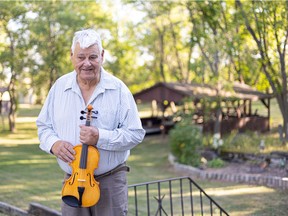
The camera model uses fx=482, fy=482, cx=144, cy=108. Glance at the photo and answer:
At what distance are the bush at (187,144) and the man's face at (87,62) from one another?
34.5 feet

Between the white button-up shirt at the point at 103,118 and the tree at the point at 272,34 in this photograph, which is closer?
the white button-up shirt at the point at 103,118

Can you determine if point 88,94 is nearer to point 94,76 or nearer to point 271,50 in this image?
point 94,76

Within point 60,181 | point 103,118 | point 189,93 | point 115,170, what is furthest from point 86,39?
point 189,93

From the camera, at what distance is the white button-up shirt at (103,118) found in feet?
8.39

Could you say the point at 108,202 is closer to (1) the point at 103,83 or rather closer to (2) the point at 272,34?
(1) the point at 103,83

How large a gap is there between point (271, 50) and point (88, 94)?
14371 millimetres

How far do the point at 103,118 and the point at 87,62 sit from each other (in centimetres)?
31

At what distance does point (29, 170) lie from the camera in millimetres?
12219

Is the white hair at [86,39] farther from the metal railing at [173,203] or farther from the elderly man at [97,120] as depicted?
the metal railing at [173,203]

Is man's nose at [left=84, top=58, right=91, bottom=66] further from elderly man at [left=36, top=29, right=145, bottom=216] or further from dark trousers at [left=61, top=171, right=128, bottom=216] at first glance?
→ dark trousers at [left=61, top=171, right=128, bottom=216]

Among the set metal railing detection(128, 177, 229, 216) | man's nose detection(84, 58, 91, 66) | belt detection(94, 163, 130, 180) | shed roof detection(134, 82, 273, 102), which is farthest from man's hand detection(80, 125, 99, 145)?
shed roof detection(134, 82, 273, 102)

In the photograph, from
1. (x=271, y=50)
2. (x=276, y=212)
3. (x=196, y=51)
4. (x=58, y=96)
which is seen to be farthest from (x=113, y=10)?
(x=58, y=96)

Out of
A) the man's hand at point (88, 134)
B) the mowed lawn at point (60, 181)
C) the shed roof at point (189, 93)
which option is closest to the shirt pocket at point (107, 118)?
the man's hand at point (88, 134)

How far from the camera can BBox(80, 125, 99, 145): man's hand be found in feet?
7.98
